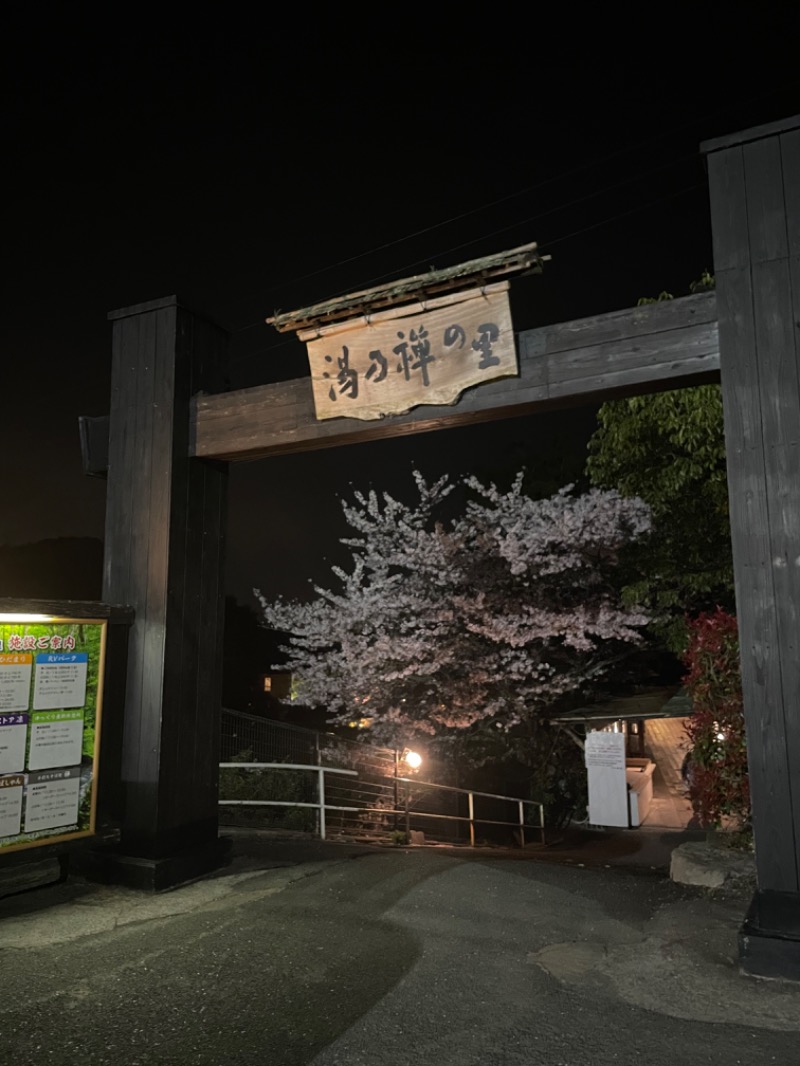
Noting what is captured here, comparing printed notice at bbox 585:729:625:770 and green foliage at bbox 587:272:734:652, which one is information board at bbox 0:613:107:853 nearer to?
green foliage at bbox 587:272:734:652

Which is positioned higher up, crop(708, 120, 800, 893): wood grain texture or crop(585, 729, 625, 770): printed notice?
crop(708, 120, 800, 893): wood grain texture

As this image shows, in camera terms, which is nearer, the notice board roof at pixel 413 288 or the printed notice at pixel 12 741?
the printed notice at pixel 12 741

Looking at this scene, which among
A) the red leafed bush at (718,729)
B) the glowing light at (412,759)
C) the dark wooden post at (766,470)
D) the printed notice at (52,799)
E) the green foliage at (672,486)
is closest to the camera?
the dark wooden post at (766,470)

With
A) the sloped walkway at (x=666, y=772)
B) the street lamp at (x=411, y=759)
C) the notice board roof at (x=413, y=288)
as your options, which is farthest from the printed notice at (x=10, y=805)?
the sloped walkway at (x=666, y=772)

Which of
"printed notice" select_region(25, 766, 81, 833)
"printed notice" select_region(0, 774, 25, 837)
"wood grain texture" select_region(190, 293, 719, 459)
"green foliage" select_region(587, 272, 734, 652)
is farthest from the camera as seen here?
"green foliage" select_region(587, 272, 734, 652)

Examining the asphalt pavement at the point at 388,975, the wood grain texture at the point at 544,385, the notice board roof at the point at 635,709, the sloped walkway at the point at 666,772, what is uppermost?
the wood grain texture at the point at 544,385

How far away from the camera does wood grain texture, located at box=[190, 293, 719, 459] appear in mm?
4938

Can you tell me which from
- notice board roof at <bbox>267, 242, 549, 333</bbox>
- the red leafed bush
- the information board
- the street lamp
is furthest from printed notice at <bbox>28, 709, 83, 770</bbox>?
the street lamp

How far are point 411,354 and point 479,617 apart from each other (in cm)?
877

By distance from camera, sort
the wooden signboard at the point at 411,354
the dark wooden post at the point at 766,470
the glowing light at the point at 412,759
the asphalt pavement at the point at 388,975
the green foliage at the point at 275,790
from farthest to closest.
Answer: the glowing light at the point at 412,759 < the green foliage at the point at 275,790 < the wooden signboard at the point at 411,354 < the dark wooden post at the point at 766,470 < the asphalt pavement at the point at 388,975

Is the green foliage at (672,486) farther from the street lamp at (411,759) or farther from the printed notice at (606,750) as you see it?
the street lamp at (411,759)

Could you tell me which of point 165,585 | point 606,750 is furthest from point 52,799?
point 606,750

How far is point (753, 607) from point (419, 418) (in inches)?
101

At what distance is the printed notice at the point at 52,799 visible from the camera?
5.23 meters
